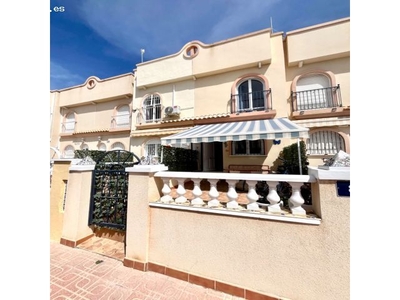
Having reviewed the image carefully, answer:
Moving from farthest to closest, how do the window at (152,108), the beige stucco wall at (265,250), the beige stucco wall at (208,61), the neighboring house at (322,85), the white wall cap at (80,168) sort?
the window at (152,108) → the beige stucco wall at (208,61) → the neighboring house at (322,85) → the white wall cap at (80,168) → the beige stucco wall at (265,250)

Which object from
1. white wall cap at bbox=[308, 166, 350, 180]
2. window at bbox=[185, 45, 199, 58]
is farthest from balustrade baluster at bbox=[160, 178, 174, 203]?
window at bbox=[185, 45, 199, 58]

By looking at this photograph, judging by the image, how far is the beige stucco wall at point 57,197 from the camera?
718cm

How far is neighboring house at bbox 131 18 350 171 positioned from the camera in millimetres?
15391

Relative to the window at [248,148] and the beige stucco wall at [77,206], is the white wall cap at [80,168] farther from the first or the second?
the window at [248,148]

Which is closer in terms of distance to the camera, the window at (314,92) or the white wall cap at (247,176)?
the white wall cap at (247,176)

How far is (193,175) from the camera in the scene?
16.4 feet

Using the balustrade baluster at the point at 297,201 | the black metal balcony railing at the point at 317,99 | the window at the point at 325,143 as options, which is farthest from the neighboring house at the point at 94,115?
the balustrade baluster at the point at 297,201

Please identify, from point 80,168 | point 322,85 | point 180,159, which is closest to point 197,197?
point 80,168

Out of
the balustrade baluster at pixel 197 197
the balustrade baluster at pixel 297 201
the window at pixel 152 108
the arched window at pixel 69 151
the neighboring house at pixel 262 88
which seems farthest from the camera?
the arched window at pixel 69 151

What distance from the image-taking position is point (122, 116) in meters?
25.6

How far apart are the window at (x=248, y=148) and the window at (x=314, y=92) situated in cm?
550
